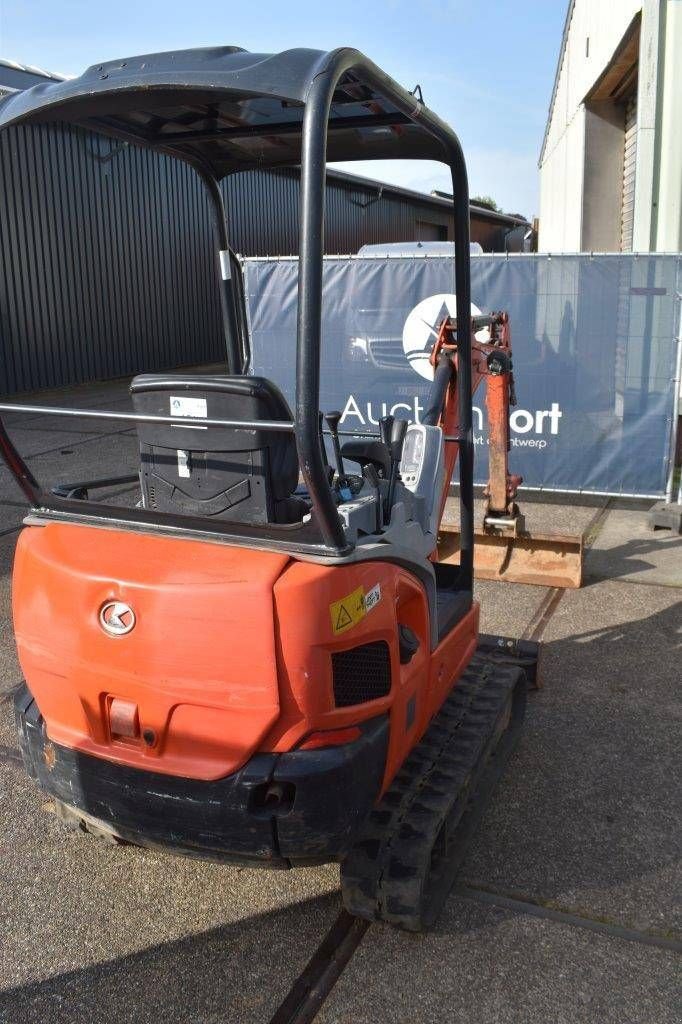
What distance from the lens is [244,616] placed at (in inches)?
102

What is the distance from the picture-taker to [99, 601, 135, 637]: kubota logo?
273 cm

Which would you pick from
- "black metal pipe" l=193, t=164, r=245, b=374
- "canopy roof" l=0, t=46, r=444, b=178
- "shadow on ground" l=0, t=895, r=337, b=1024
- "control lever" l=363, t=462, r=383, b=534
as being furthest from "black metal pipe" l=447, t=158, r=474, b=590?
"shadow on ground" l=0, t=895, r=337, b=1024

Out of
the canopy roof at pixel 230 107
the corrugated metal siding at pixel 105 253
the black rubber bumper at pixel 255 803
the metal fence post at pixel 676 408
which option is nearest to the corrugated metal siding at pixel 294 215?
the corrugated metal siding at pixel 105 253

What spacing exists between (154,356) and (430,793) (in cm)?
1799

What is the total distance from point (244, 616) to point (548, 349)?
6.23 meters

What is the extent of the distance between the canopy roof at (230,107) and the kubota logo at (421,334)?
4.54 metres

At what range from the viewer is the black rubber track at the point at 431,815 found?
2.96 metres

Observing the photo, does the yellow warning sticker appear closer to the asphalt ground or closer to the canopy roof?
the asphalt ground

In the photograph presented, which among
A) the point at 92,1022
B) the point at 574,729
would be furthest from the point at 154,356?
the point at 92,1022

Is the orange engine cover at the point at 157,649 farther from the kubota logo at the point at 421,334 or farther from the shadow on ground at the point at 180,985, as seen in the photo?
the kubota logo at the point at 421,334

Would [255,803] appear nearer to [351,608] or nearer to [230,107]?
[351,608]

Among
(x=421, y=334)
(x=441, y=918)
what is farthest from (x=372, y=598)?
(x=421, y=334)

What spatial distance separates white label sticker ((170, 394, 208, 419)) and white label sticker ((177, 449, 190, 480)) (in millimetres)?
133

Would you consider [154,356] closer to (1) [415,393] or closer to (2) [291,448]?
(1) [415,393]
